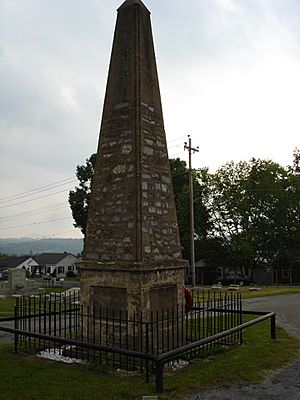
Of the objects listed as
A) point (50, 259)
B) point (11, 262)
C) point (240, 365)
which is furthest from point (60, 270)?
point (240, 365)

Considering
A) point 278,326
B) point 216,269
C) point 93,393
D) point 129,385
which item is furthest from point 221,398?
point 216,269

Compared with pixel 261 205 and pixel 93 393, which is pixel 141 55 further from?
pixel 261 205

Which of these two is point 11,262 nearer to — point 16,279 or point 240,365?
point 16,279

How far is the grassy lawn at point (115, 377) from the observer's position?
21.2 ft

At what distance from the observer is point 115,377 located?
7.30 m

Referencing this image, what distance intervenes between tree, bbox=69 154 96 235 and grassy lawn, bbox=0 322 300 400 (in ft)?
107

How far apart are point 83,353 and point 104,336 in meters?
0.62

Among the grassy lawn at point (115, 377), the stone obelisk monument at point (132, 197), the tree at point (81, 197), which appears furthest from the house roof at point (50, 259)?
the stone obelisk monument at point (132, 197)

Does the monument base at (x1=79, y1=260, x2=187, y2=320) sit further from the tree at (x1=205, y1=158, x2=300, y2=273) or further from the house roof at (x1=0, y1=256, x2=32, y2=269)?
the house roof at (x1=0, y1=256, x2=32, y2=269)

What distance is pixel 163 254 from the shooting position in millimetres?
9164

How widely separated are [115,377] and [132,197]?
3559 millimetres

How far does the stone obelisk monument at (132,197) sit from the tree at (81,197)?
32.3 m

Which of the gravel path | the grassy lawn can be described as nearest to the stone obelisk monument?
the grassy lawn

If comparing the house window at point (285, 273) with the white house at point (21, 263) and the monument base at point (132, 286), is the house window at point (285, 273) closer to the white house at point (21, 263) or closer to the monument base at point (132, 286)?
the monument base at point (132, 286)
